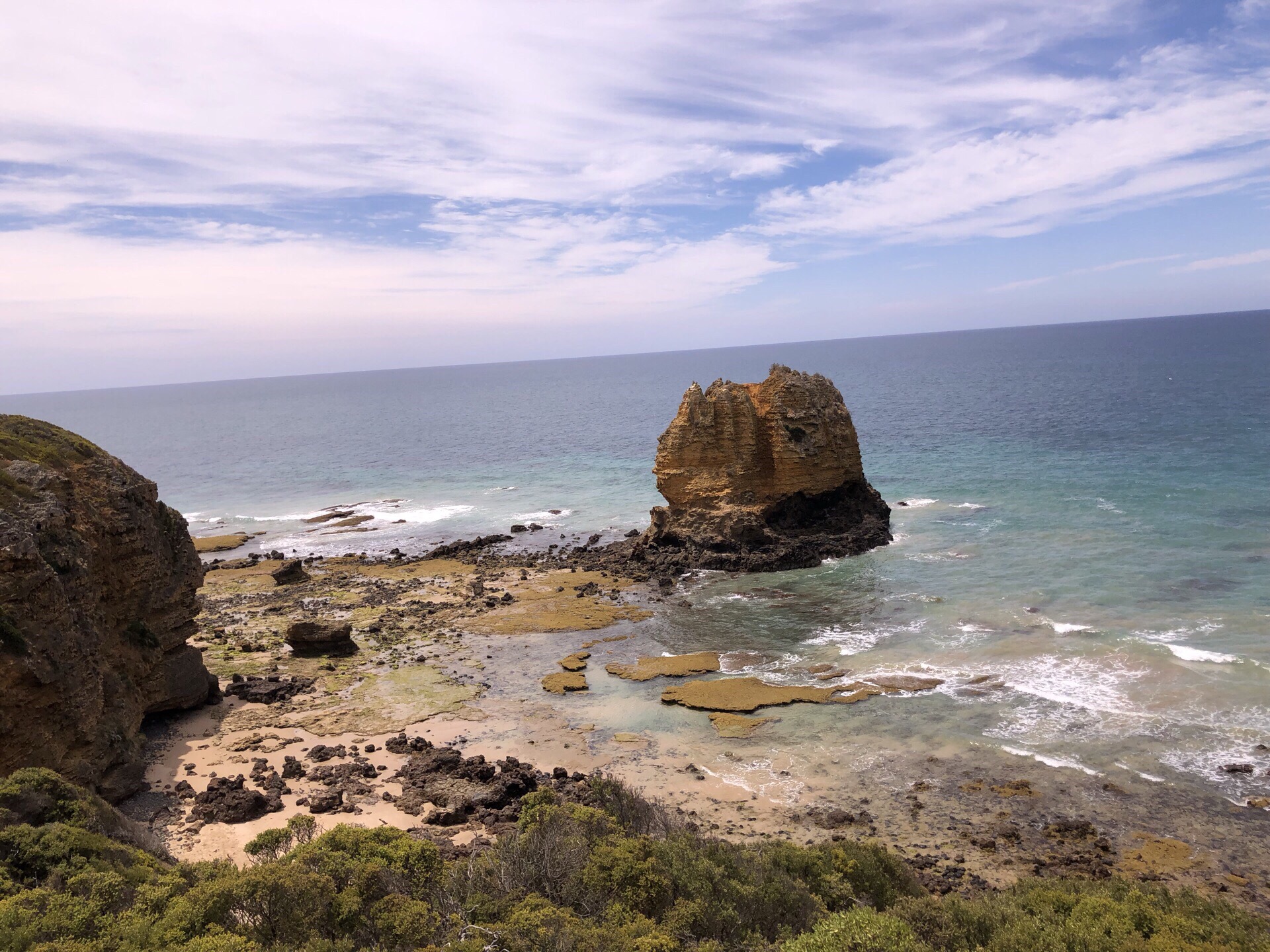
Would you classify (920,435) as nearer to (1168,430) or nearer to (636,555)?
(1168,430)

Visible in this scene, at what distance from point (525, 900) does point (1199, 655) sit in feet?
87.5

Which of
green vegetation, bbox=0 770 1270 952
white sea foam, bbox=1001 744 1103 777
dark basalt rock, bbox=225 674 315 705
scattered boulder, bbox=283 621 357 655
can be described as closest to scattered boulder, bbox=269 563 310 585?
scattered boulder, bbox=283 621 357 655

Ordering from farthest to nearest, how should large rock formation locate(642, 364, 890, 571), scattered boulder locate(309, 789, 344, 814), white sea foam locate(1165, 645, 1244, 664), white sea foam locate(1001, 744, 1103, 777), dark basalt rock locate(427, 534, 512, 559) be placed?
1. dark basalt rock locate(427, 534, 512, 559)
2. large rock formation locate(642, 364, 890, 571)
3. white sea foam locate(1165, 645, 1244, 664)
4. white sea foam locate(1001, 744, 1103, 777)
5. scattered boulder locate(309, 789, 344, 814)

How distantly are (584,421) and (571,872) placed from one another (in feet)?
417

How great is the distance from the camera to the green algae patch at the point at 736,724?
989 inches

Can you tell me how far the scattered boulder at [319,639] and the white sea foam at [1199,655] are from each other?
32582 mm

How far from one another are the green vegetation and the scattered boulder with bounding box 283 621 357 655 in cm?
1760

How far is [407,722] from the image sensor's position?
87.9 feet

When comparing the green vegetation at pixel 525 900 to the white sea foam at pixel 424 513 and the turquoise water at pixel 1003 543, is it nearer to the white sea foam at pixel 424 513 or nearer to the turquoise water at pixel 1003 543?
the turquoise water at pixel 1003 543

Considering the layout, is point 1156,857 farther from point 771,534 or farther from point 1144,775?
point 771,534

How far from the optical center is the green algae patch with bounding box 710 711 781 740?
2512cm

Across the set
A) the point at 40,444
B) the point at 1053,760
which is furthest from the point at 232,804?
the point at 1053,760

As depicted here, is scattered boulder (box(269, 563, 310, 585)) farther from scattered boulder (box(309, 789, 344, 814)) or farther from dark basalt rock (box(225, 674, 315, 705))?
scattered boulder (box(309, 789, 344, 814))

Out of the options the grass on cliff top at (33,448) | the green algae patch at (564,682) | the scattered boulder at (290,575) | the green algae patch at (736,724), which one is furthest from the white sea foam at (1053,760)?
the scattered boulder at (290,575)
